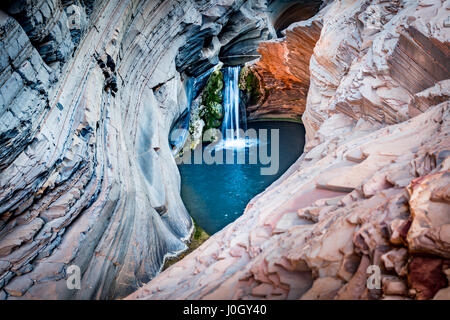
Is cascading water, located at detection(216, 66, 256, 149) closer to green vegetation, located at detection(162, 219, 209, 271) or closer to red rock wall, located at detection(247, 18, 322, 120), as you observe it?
red rock wall, located at detection(247, 18, 322, 120)

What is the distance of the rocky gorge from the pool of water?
136cm

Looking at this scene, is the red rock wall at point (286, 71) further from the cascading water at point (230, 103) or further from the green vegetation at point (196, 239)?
the green vegetation at point (196, 239)

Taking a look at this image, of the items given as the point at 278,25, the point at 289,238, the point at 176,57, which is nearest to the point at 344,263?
the point at 289,238

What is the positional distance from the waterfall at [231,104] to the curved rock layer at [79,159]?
769cm

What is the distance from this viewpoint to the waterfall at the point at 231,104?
16922mm

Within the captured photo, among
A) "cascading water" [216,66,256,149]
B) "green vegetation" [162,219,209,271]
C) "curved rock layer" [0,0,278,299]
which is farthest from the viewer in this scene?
"cascading water" [216,66,256,149]

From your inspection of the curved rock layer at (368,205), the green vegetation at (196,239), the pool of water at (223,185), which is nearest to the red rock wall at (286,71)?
the pool of water at (223,185)

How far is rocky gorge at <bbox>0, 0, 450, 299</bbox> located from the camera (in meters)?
2.59

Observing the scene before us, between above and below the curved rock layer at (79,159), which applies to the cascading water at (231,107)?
above

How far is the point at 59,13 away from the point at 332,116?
5447mm

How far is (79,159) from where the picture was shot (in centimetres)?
571

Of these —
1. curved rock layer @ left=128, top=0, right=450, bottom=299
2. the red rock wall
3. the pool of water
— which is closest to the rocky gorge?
curved rock layer @ left=128, top=0, right=450, bottom=299

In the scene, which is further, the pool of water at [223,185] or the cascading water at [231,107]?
the cascading water at [231,107]

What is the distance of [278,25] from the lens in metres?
20.8
